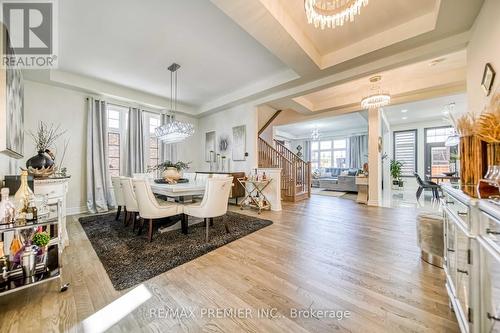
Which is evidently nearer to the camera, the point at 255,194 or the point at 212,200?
the point at 212,200

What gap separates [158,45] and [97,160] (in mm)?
3074

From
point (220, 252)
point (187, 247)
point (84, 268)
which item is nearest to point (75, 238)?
point (84, 268)

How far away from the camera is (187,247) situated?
2506 mm

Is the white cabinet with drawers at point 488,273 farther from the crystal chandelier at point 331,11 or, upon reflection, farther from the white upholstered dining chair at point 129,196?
the white upholstered dining chair at point 129,196

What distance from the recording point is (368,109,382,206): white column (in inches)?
197

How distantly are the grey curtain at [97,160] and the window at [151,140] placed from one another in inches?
38.5

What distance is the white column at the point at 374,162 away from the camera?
5.01 m

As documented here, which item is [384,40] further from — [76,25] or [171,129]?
[76,25]

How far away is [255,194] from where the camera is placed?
16.8 feet

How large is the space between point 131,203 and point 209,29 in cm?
284

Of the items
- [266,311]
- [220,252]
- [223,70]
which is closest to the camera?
[266,311]

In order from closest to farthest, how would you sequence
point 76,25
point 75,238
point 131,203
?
point 76,25, point 75,238, point 131,203

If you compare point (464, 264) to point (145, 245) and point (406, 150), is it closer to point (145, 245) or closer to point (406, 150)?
point (145, 245)

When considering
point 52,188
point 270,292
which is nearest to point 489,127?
point 270,292
